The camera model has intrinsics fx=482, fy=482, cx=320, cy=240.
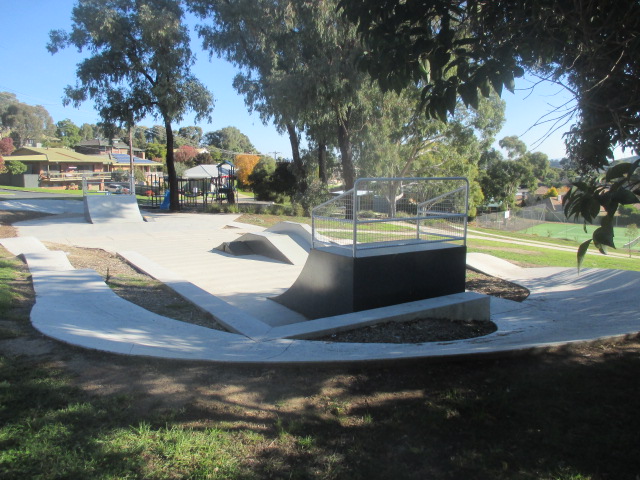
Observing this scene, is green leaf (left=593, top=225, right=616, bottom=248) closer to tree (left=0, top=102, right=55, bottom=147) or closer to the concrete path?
the concrete path

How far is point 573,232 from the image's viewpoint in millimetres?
48875

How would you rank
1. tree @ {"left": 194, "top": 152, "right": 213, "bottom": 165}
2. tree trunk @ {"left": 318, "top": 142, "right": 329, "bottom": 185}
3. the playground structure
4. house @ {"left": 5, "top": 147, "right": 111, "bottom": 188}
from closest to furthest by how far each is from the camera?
the playground structure → tree trunk @ {"left": 318, "top": 142, "right": 329, "bottom": 185} → house @ {"left": 5, "top": 147, "right": 111, "bottom": 188} → tree @ {"left": 194, "top": 152, "right": 213, "bottom": 165}

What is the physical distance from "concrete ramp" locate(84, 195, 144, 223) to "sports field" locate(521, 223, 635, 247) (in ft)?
94.9

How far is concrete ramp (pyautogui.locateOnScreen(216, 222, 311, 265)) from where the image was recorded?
13.0 m

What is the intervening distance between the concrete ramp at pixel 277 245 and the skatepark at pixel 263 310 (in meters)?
0.05

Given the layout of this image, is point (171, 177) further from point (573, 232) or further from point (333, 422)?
point (573, 232)

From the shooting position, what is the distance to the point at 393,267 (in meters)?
7.30

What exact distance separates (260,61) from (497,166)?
4789cm

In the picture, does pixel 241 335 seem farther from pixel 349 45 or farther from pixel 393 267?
pixel 349 45

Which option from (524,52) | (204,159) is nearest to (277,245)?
(524,52)

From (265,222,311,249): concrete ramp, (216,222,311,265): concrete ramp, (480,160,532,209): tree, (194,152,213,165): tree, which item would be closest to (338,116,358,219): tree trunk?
(265,222,311,249): concrete ramp

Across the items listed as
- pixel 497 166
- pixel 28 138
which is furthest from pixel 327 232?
pixel 28 138

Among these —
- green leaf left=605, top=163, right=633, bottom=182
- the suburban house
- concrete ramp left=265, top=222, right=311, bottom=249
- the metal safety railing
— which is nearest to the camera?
green leaf left=605, top=163, right=633, bottom=182

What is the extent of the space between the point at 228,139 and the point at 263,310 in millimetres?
106743
